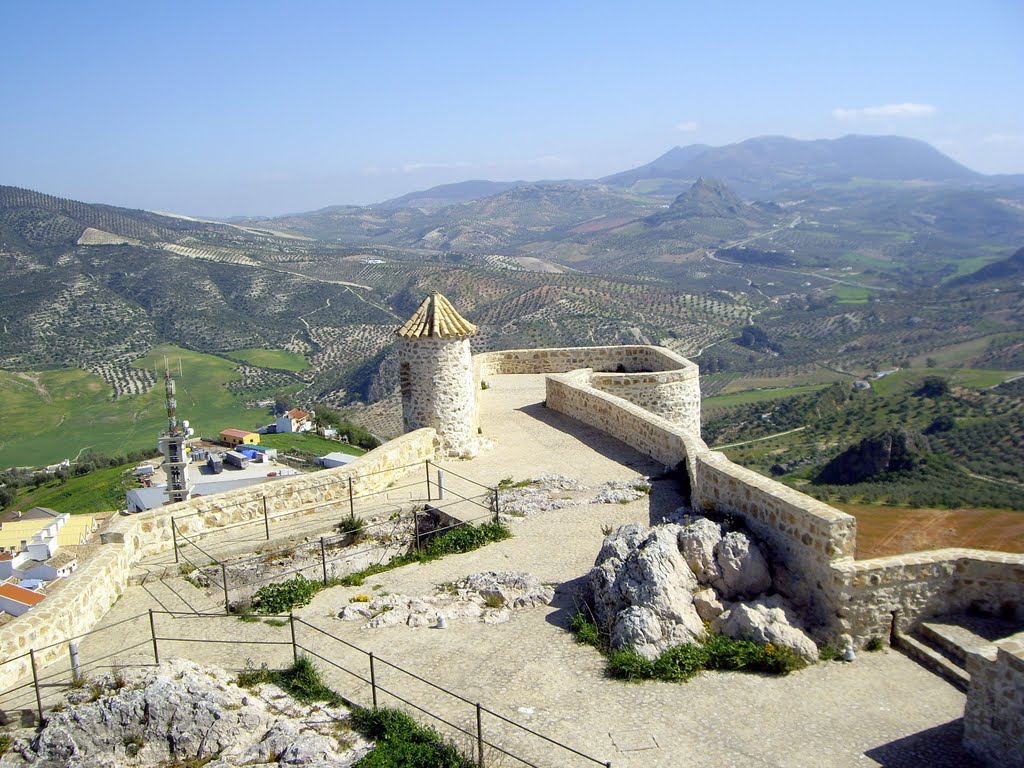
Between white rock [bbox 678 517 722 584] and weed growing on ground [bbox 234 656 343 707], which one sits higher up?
white rock [bbox 678 517 722 584]

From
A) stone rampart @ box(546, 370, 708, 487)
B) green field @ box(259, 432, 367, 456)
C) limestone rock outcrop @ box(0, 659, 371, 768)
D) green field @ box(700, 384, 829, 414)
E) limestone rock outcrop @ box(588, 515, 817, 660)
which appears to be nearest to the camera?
limestone rock outcrop @ box(0, 659, 371, 768)

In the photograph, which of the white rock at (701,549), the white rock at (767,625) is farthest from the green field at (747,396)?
the white rock at (767,625)

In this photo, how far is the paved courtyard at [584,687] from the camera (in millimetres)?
6574

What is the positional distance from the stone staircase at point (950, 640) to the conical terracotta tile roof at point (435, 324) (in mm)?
8312

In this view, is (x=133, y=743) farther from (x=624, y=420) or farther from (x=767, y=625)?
(x=624, y=420)

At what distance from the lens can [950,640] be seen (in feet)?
26.0

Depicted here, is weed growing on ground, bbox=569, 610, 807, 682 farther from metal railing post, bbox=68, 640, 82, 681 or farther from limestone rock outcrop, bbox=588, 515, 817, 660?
metal railing post, bbox=68, 640, 82, 681

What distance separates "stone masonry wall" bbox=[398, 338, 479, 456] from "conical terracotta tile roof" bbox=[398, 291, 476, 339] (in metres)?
0.12

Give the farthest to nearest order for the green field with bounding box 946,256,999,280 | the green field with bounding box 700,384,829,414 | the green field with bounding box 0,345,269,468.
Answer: the green field with bounding box 946,256,999,280, the green field with bounding box 700,384,829,414, the green field with bounding box 0,345,269,468

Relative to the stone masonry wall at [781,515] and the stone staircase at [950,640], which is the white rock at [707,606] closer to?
the stone masonry wall at [781,515]

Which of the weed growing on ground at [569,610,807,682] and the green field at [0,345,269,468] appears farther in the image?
the green field at [0,345,269,468]

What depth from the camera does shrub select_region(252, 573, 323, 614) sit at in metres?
9.30

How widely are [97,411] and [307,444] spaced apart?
1253 inches

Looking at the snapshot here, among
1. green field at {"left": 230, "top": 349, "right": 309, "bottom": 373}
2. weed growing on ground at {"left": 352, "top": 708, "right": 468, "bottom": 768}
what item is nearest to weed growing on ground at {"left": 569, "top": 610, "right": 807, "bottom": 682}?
weed growing on ground at {"left": 352, "top": 708, "right": 468, "bottom": 768}
